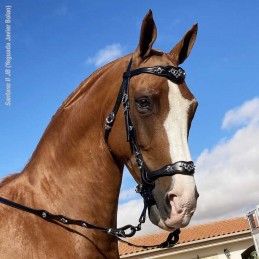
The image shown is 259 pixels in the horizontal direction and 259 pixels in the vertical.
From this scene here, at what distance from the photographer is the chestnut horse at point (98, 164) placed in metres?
2.46

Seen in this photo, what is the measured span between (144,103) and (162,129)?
0.23 m

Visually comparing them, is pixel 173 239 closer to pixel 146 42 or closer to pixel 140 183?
pixel 140 183

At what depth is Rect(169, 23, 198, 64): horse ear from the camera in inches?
126

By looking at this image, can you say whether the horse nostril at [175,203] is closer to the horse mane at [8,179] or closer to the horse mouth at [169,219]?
the horse mouth at [169,219]

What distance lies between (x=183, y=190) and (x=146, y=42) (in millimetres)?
1167

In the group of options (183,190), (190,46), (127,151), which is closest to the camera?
(183,190)

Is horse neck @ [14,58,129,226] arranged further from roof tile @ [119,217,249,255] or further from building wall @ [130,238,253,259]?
roof tile @ [119,217,249,255]

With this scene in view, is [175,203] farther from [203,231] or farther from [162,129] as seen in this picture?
[203,231]

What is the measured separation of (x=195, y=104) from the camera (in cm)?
279

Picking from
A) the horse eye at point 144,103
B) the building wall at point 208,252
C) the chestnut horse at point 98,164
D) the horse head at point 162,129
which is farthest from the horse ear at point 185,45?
the building wall at point 208,252

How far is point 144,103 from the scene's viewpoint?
2.67 metres

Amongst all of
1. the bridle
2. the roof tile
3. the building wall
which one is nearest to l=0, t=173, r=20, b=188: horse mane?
the bridle

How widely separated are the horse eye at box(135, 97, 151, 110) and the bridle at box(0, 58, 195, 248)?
0.31 ft

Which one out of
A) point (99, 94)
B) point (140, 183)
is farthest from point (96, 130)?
point (140, 183)
